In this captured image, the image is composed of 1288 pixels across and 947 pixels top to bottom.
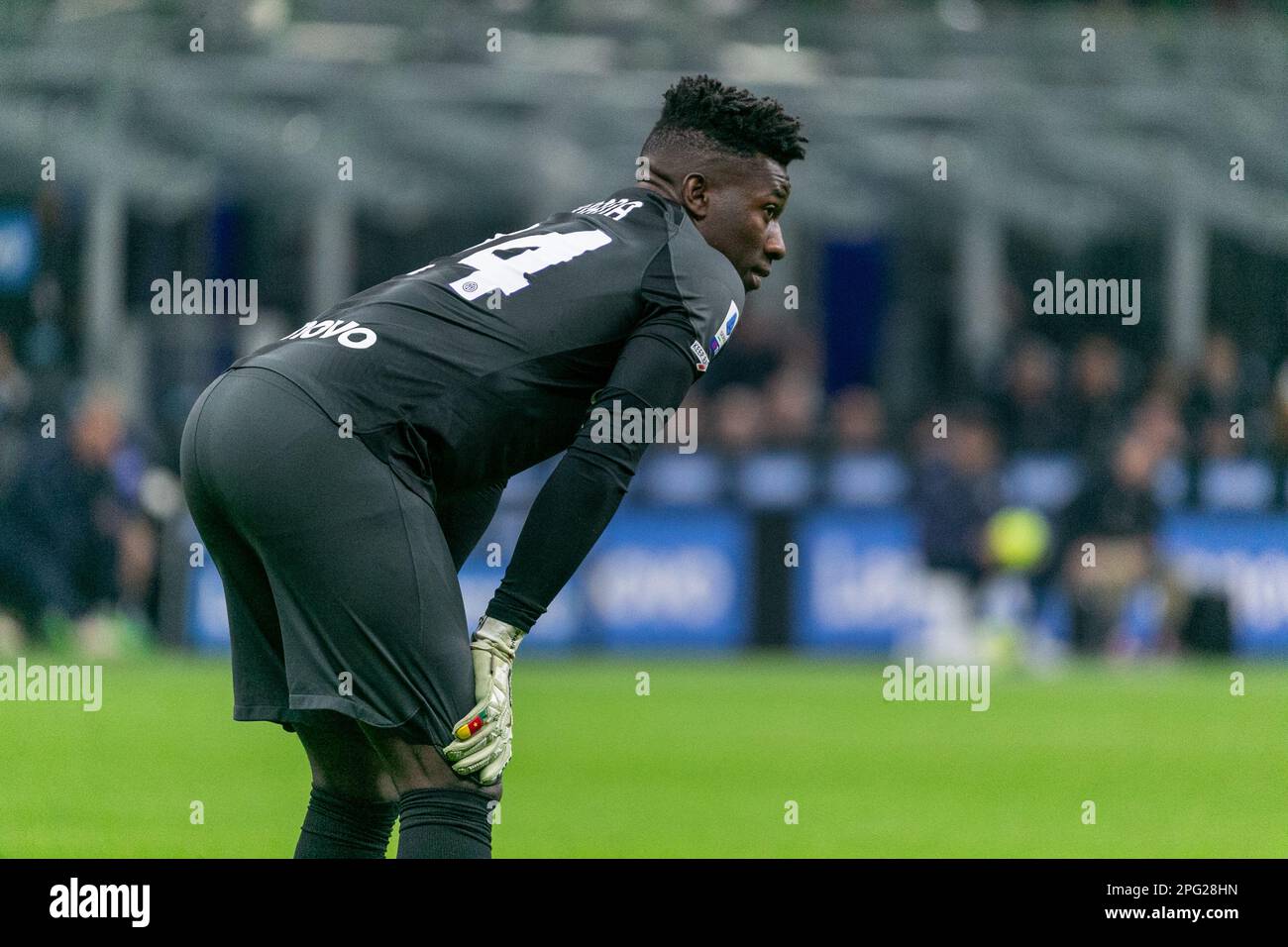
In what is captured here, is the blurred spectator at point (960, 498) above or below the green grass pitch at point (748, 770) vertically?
above

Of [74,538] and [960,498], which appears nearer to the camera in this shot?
[74,538]

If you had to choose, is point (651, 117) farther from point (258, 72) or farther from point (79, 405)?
point (79, 405)

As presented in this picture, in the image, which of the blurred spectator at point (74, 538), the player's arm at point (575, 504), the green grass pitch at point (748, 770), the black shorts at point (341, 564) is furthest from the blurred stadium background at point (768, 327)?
the black shorts at point (341, 564)

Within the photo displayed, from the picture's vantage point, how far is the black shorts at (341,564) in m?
4.43

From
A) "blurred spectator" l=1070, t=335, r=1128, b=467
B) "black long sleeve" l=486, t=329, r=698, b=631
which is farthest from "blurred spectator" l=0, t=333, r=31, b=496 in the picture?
"black long sleeve" l=486, t=329, r=698, b=631

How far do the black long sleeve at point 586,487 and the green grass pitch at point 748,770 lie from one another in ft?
8.24

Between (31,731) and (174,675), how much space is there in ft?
9.70

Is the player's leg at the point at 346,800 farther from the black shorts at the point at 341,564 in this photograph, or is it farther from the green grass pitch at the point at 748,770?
the green grass pitch at the point at 748,770

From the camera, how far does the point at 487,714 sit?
4.48 metres

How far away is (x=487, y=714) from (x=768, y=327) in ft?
48.9

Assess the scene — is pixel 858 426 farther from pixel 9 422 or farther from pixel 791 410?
pixel 9 422

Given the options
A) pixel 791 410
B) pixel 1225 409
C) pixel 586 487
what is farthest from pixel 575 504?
pixel 1225 409

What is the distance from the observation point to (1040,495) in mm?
17672
